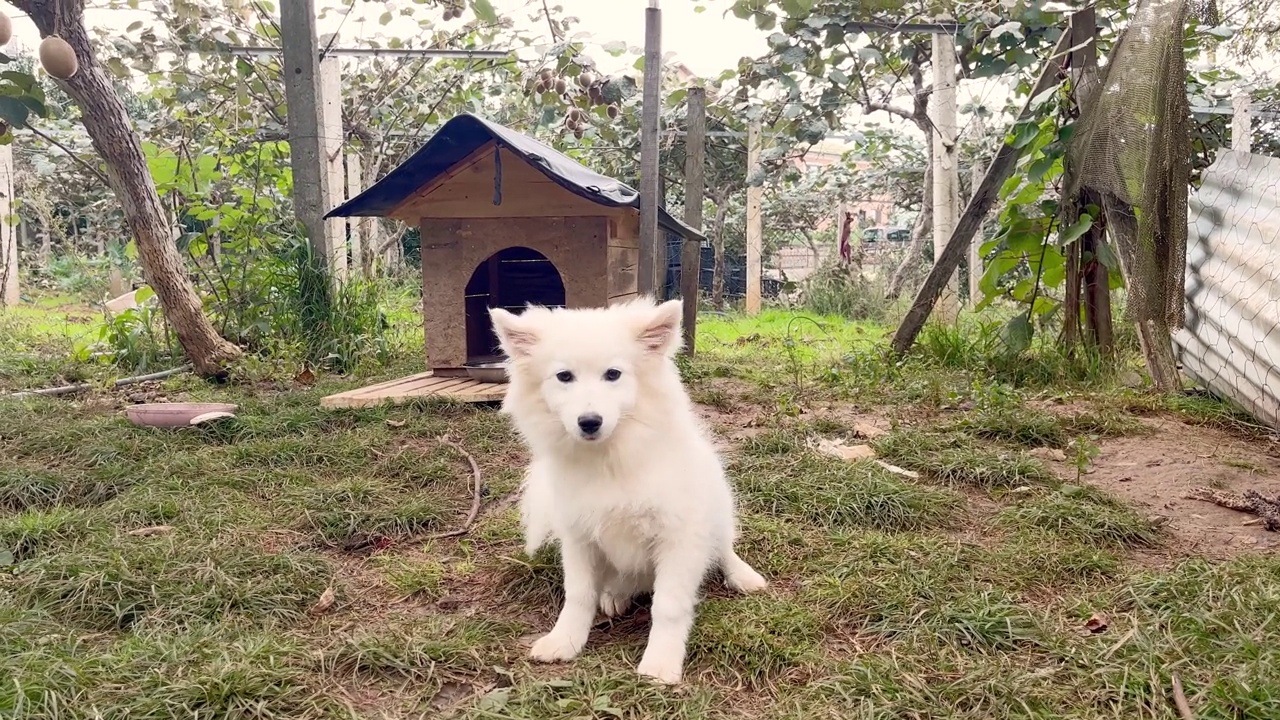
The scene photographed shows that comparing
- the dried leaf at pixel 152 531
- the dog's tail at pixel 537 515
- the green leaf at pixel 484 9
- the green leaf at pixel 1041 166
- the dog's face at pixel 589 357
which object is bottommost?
the dried leaf at pixel 152 531

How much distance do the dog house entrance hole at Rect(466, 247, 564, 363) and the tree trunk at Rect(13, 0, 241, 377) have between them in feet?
5.98

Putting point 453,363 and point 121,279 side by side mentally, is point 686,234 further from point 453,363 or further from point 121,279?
point 121,279

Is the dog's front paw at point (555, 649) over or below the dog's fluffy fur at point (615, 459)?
below

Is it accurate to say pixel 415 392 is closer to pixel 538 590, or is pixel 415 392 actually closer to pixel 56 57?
pixel 56 57

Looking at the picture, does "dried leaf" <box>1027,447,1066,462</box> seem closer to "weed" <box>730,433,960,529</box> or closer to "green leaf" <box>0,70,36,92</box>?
"weed" <box>730,433,960,529</box>

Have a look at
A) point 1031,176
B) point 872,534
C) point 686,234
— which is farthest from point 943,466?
point 686,234

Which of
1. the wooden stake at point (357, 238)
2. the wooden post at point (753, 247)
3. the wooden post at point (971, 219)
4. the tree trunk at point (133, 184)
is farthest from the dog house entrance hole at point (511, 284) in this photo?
the wooden post at point (753, 247)

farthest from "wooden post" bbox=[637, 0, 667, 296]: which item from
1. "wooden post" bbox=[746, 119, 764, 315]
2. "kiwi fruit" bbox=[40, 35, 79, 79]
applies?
"wooden post" bbox=[746, 119, 764, 315]

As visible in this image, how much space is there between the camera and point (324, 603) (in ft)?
7.58

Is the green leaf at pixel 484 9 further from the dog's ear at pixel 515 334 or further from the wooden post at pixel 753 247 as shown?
the wooden post at pixel 753 247

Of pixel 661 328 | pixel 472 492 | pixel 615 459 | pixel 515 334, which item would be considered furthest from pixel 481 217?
pixel 615 459

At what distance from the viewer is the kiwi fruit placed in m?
3.93

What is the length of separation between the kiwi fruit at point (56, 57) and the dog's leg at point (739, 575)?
13.5 feet

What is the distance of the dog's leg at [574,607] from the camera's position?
78.9 inches
